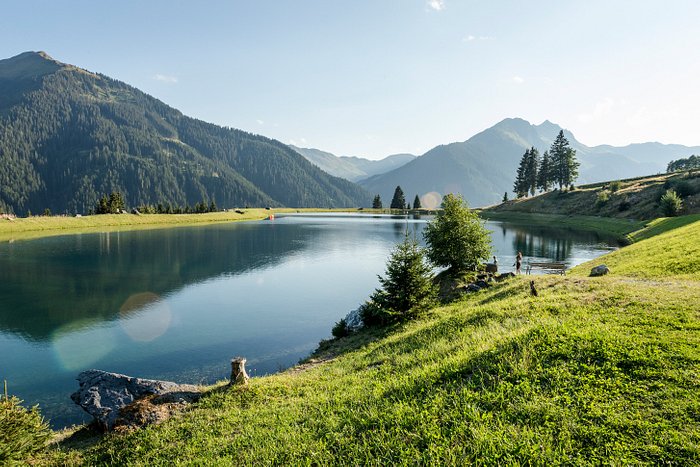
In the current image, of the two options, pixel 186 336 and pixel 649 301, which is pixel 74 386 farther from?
pixel 649 301

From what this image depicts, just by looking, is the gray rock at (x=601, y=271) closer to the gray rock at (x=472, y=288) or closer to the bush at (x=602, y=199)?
the gray rock at (x=472, y=288)

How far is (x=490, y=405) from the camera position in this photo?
27.9 feet

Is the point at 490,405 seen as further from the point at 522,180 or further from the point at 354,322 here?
the point at 522,180

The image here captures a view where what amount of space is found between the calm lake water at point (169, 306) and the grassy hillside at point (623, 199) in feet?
91.5

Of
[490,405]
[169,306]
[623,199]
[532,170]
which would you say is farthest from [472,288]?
[532,170]

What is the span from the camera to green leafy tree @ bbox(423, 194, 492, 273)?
3484cm

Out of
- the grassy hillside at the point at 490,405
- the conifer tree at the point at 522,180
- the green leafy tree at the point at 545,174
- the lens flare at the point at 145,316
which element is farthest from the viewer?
the conifer tree at the point at 522,180

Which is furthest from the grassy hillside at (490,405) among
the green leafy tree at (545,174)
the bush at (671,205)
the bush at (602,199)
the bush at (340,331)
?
the green leafy tree at (545,174)

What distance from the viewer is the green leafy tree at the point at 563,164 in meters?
134

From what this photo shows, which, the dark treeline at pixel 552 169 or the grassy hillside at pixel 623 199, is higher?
the dark treeline at pixel 552 169

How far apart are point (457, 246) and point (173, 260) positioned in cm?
4600

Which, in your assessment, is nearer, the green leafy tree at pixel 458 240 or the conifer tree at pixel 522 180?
the green leafy tree at pixel 458 240

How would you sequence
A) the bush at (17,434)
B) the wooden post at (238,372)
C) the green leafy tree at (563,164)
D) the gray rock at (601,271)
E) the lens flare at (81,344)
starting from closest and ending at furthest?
the bush at (17,434)
the wooden post at (238,372)
the lens flare at (81,344)
the gray rock at (601,271)
the green leafy tree at (563,164)

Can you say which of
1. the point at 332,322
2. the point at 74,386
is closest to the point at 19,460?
the point at 74,386
